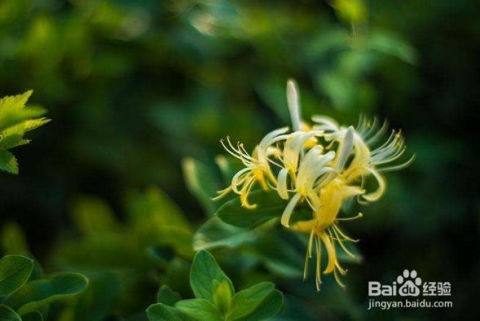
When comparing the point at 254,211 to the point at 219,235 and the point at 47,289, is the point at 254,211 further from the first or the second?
the point at 47,289

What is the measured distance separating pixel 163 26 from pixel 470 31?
654 millimetres

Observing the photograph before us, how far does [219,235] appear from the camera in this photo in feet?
3.28

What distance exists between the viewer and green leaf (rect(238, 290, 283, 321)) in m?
0.88

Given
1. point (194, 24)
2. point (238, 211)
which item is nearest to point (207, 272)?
point (238, 211)

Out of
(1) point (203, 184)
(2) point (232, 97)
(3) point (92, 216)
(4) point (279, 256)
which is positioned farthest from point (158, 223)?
(2) point (232, 97)

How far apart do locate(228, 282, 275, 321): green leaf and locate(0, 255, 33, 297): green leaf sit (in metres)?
0.22

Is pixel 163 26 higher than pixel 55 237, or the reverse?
pixel 163 26

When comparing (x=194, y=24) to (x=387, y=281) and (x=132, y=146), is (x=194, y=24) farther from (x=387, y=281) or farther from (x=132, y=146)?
(x=387, y=281)

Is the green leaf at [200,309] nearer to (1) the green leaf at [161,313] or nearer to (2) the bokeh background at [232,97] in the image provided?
(1) the green leaf at [161,313]

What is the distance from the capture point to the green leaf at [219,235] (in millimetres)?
980

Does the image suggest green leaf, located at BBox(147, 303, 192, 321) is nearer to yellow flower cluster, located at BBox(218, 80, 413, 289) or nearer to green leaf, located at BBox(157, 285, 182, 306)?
green leaf, located at BBox(157, 285, 182, 306)

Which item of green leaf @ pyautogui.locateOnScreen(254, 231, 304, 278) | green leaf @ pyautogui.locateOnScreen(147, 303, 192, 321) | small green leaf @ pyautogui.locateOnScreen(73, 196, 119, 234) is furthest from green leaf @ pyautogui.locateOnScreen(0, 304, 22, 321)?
small green leaf @ pyautogui.locateOnScreen(73, 196, 119, 234)

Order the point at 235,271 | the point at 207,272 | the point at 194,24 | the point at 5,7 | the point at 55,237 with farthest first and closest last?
the point at 55,237 < the point at 194,24 < the point at 5,7 < the point at 235,271 < the point at 207,272

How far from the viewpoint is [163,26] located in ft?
5.78
